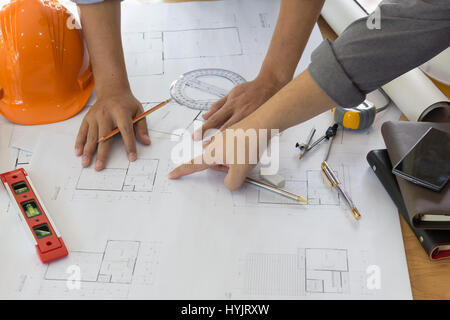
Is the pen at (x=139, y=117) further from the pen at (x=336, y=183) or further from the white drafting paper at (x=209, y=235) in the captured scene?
the pen at (x=336, y=183)

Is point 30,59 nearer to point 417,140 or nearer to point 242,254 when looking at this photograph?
point 242,254

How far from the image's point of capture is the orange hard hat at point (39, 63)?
1.02 meters

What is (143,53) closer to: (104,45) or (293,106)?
(104,45)

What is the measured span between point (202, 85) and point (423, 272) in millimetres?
652

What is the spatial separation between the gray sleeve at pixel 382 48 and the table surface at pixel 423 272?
263 mm

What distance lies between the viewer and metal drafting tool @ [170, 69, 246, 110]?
1.10 meters

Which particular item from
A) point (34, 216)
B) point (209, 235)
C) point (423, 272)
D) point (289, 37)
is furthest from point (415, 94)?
point (34, 216)

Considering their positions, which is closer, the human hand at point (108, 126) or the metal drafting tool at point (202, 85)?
the human hand at point (108, 126)

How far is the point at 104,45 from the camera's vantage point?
1099mm

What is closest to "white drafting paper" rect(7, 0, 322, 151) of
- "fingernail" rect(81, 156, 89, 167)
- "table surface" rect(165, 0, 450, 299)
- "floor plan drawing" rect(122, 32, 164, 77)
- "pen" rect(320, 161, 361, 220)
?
"floor plan drawing" rect(122, 32, 164, 77)

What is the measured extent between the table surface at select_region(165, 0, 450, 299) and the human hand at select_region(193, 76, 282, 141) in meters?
0.41

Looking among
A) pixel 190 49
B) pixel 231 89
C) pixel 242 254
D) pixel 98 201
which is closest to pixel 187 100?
pixel 231 89

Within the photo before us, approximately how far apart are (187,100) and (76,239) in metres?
0.44

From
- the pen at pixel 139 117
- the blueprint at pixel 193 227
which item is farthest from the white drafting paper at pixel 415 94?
the pen at pixel 139 117
